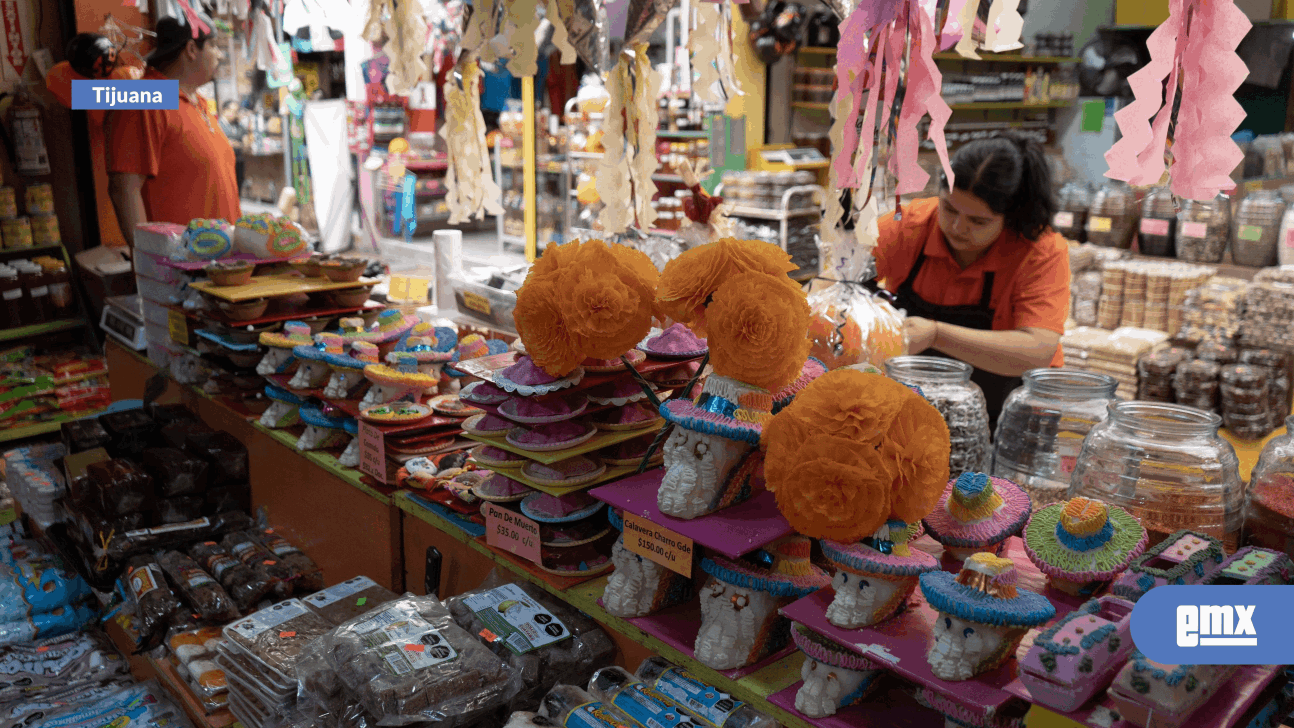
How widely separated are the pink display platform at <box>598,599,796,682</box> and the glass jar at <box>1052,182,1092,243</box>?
4470mm

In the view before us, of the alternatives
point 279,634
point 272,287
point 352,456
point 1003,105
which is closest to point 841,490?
point 279,634

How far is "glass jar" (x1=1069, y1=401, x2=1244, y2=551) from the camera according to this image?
128cm

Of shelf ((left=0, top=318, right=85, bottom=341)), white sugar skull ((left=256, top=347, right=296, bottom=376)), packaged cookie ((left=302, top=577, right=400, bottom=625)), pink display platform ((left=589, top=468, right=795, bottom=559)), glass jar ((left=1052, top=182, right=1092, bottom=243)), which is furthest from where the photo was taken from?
glass jar ((left=1052, top=182, right=1092, bottom=243))

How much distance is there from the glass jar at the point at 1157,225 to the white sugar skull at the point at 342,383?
4150 mm

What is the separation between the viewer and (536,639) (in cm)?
152

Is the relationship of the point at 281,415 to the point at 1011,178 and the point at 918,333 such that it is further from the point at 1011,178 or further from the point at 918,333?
the point at 1011,178

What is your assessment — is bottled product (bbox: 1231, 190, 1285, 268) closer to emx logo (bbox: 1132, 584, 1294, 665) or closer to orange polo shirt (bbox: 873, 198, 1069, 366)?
orange polo shirt (bbox: 873, 198, 1069, 366)

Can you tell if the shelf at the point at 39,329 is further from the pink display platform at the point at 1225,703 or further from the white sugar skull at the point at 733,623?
the pink display platform at the point at 1225,703

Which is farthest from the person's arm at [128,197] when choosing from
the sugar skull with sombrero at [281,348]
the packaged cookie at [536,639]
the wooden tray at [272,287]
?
the packaged cookie at [536,639]

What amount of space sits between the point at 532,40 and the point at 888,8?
2.44ft

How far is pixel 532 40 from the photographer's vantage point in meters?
1.74

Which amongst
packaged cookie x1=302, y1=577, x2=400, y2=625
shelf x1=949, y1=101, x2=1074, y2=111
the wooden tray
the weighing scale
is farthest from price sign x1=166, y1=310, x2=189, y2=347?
shelf x1=949, y1=101, x2=1074, y2=111

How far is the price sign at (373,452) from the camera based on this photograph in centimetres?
205

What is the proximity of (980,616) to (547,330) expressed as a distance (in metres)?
0.78
